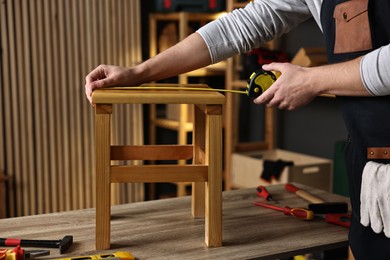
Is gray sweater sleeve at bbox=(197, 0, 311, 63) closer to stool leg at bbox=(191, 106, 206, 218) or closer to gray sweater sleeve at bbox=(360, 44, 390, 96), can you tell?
stool leg at bbox=(191, 106, 206, 218)

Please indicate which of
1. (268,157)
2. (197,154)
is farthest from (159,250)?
(268,157)

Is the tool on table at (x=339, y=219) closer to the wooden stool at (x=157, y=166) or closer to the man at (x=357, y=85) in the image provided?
the man at (x=357, y=85)

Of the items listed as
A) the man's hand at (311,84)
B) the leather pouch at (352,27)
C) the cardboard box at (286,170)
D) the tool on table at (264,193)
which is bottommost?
the cardboard box at (286,170)

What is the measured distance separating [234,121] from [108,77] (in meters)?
2.32

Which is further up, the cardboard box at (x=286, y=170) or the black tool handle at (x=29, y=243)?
the black tool handle at (x=29, y=243)

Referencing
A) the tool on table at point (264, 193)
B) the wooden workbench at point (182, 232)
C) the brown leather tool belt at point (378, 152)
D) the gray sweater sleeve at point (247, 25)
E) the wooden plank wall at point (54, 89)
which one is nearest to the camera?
the brown leather tool belt at point (378, 152)

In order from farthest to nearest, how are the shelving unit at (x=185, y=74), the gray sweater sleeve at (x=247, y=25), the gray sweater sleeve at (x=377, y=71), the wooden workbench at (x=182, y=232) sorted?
the shelving unit at (x=185, y=74) < the gray sweater sleeve at (x=247, y=25) < the wooden workbench at (x=182, y=232) < the gray sweater sleeve at (x=377, y=71)

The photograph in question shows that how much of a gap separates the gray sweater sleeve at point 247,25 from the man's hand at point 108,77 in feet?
0.76

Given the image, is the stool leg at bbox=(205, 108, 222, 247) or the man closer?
the man

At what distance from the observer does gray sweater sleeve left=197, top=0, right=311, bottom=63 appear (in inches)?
61.9

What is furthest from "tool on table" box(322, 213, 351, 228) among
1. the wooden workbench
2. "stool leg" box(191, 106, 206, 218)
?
"stool leg" box(191, 106, 206, 218)

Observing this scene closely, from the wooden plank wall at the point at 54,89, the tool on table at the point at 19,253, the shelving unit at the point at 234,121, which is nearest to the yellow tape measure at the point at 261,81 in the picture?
the tool on table at the point at 19,253

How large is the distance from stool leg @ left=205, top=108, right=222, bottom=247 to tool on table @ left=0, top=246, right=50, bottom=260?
0.38 metres

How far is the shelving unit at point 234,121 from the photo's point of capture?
369 cm
